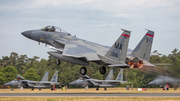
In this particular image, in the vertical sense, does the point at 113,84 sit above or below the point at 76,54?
below

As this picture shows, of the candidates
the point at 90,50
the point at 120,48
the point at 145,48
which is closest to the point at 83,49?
the point at 90,50

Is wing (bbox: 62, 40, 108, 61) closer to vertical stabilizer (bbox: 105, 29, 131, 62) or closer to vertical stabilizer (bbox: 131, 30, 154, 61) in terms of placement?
vertical stabilizer (bbox: 105, 29, 131, 62)

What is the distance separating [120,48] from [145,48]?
3646mm

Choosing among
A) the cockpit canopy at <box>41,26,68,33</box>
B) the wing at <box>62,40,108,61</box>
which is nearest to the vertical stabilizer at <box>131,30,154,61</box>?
the wing at <box>62,40,108,61</box>

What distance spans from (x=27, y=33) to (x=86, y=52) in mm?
8088

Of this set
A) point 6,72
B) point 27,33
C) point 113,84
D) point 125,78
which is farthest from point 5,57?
point 27,33

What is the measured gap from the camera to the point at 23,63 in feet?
320

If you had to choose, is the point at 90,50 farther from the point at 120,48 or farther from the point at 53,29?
the point at 53,29

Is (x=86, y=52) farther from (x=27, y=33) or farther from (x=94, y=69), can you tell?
(x=94, y=69)

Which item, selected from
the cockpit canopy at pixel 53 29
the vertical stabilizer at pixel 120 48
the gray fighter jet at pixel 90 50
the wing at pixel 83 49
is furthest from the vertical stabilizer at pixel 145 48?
the cockpit canopy at pixel 53 29

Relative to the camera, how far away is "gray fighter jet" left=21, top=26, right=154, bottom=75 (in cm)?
2005

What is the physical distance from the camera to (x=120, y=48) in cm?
2005

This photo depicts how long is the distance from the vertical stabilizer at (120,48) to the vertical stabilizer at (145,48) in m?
2.76

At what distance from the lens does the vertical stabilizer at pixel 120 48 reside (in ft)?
65.4
